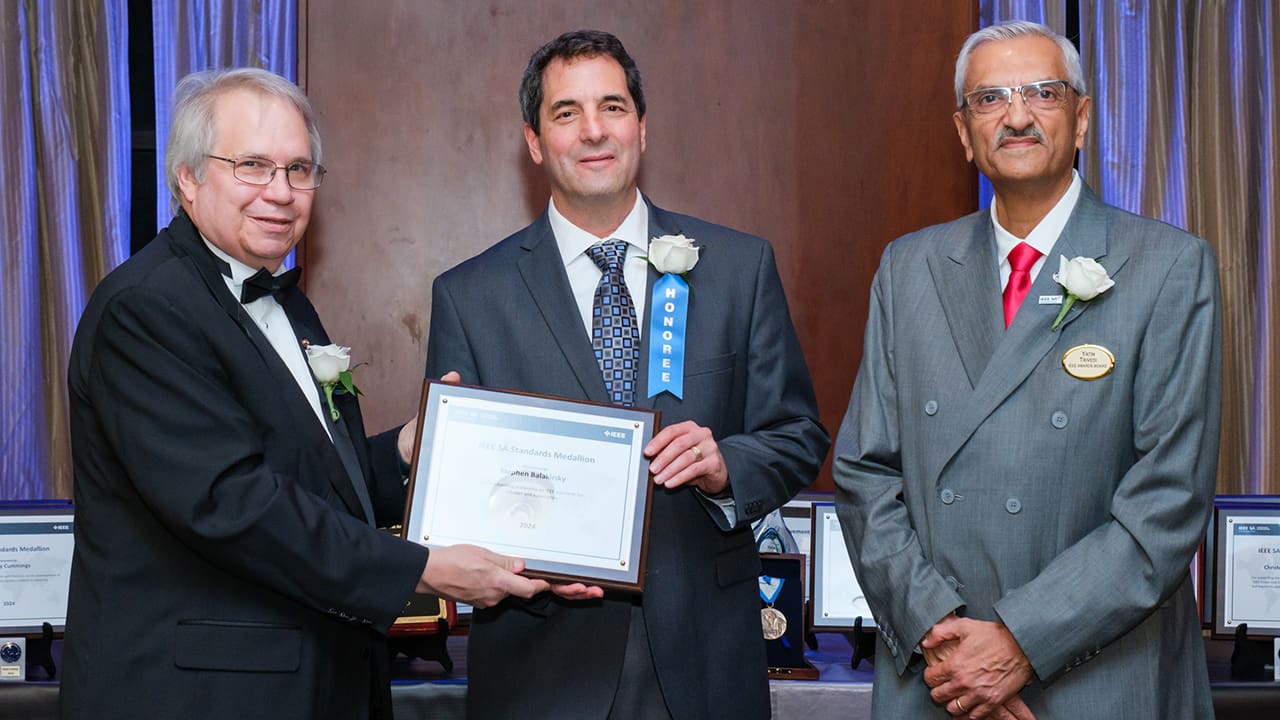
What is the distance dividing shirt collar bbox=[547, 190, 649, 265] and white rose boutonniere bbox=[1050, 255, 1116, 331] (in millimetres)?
820

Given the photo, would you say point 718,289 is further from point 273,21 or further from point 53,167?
point 53,167

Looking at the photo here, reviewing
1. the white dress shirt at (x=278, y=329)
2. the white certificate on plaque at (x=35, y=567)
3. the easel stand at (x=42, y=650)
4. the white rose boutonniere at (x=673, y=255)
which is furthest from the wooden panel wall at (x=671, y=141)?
the white rose boutonniere at (x=673, y=255)

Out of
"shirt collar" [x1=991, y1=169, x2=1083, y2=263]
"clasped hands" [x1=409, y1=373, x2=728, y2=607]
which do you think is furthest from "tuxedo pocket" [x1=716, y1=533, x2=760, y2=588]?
"shirt collar" [x1=991, y1=169, x2=1083, y2=263]

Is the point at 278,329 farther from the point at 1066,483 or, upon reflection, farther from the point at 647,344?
the point at 1066,483

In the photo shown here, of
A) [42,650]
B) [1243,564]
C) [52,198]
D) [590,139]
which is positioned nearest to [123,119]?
[52,198]

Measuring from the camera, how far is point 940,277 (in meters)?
2.20

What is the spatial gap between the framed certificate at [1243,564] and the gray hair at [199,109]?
2.58 metres

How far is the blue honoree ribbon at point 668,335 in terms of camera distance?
217 centimetres

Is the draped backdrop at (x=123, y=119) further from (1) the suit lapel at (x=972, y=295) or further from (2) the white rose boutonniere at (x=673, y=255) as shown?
(2) the white rose boutonniere at (x=673, y=255)

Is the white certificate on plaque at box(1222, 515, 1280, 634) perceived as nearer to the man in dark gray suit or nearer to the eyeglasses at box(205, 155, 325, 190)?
the man in dark gray suit

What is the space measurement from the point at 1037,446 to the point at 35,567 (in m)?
2.47

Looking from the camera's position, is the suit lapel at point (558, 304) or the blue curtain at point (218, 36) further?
the blue curtain at point (218, 36)

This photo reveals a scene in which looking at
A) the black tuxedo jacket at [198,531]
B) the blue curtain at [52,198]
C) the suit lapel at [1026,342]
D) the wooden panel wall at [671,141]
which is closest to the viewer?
the black tuxedo jacket at [198,531]

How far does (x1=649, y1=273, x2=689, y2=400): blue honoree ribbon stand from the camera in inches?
85.4
